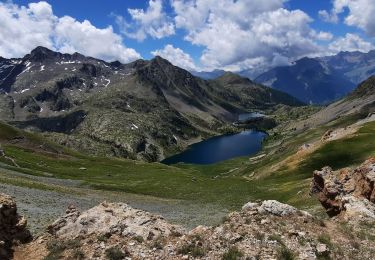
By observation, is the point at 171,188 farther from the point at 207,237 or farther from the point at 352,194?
the point at 207,237

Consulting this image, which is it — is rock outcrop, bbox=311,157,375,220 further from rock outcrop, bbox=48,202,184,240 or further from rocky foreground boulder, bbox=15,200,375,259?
rock outcrop, bbox=48,202,184,240

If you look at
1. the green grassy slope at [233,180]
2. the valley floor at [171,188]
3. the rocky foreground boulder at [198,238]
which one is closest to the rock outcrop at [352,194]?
the valley floor at [171,188]

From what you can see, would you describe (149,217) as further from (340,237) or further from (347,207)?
(347,207)

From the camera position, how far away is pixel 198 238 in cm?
2650

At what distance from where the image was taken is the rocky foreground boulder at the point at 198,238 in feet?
83.3

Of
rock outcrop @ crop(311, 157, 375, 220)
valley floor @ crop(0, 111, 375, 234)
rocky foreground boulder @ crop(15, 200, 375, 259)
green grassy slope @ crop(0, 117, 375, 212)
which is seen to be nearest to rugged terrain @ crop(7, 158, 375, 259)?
rocky foreground boulder @ crop(15, 200, 375, 259)

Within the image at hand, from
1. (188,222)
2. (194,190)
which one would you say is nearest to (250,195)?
(194,190)

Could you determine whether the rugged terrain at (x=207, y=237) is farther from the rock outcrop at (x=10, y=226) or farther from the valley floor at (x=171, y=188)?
the valley floor at (x=171, y=188)

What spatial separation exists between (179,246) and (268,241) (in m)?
5.64

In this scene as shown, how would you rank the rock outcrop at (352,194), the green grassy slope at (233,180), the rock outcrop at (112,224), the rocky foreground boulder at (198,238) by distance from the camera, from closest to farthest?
1. the rocky foreground boulder at (198,238)
2. the rock outcrop at (112,224)
3. the rock outcrop at (352,194)
4. the green grassy slope at (233,180)

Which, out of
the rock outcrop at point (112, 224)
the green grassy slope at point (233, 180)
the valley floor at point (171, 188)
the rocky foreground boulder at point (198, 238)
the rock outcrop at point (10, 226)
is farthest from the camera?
the green grassy slope at point (233, 180)

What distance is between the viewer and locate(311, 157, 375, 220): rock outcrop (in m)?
36.2

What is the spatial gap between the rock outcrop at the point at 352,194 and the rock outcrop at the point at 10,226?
24.8 meters

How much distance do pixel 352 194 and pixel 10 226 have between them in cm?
3478
